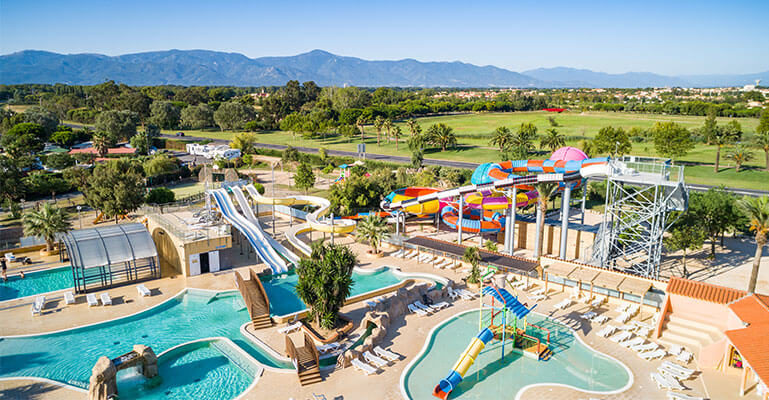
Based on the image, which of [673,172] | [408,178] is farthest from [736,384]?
[408,178]

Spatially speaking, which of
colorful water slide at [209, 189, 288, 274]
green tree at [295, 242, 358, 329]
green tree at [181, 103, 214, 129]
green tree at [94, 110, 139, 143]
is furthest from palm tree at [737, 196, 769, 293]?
green tree at [181, 103, 214, 129]

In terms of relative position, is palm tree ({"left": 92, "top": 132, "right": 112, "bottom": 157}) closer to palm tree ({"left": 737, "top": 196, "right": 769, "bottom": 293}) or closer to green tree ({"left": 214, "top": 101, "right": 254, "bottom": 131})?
green tree ({"left": 214, "top": 101, "right": 254, "bottom": 131})

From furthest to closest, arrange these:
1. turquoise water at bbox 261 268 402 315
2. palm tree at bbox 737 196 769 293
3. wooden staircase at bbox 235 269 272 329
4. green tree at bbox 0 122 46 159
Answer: green tree at bbox 0 122 46 159 → turquoise water at bbox 261 268 402 315 → wooden staircase at bbox 235 269 272 329 → palm tree at bbox 737 196 769 293

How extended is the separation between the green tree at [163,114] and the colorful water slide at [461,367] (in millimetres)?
124294

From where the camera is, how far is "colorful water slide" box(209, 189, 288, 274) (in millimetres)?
34750

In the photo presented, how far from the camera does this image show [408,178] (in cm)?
5812

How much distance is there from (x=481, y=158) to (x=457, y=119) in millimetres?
63751

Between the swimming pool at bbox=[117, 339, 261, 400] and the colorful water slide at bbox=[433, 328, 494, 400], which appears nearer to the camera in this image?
the colorful water slide at bbox=[433, 328, 494, 400]

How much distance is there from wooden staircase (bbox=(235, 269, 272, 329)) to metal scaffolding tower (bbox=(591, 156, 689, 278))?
22039mm

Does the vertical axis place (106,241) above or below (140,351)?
above

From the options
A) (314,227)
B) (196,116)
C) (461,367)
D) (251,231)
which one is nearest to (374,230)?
(314,227)

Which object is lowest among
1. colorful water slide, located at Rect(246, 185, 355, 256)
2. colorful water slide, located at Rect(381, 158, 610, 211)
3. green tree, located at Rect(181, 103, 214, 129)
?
colorful water slide, located at Rect(246, 185, 355, 256)

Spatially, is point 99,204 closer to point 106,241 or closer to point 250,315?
point 106,241

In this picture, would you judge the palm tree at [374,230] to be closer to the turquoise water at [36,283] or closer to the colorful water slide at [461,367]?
the colorful water slide at [461,367]
